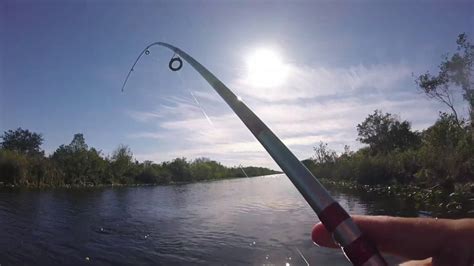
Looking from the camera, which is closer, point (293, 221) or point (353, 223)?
point (353, 223)

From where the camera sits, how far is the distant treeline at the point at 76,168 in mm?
55094

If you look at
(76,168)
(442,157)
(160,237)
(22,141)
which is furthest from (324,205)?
(22,141)

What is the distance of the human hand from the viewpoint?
1116 millimetres

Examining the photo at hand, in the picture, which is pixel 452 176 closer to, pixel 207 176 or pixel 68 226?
pixel 68 226

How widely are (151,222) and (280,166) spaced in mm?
22511

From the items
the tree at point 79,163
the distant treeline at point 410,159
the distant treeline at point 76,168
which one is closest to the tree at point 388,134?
the distant treeline at point 410,159

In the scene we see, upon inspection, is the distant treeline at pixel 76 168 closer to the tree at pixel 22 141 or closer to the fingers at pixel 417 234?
the tree at pixel 22 141

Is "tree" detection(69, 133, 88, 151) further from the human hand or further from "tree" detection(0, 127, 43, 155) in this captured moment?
the human hand

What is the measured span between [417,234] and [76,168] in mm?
75608

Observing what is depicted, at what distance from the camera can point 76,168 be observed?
229 ft

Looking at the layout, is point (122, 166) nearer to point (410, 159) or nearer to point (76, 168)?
point (76, 168)

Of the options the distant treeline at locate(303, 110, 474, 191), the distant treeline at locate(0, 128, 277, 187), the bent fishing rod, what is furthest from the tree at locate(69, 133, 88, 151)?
the bent fishing rod

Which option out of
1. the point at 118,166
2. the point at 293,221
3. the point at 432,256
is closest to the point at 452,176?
the point at 293,221

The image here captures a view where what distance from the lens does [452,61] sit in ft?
113
